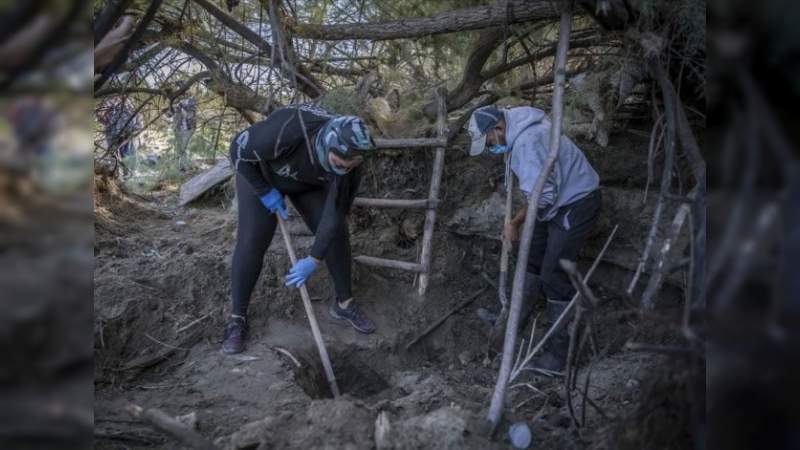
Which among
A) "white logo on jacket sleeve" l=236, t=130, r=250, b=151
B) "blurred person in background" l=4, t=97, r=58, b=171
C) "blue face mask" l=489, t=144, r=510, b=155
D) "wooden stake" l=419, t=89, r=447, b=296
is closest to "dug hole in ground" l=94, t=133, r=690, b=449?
"wooden stake" l=419, t=89, r=447, b=296

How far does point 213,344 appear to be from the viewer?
4508 mm

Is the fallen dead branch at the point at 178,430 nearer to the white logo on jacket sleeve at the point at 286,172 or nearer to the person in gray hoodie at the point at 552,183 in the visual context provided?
the white logo on jacket sleeve at the point at 286,172

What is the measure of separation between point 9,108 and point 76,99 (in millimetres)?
80

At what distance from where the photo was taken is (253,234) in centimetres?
426

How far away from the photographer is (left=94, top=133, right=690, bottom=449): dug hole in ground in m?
2.83

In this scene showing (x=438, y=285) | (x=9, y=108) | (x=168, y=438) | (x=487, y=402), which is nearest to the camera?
(x=9, y=108)

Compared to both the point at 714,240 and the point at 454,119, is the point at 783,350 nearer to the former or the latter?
the point at 714,240

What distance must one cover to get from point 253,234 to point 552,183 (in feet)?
6.42

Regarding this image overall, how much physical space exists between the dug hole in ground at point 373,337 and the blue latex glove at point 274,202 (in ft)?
2.96

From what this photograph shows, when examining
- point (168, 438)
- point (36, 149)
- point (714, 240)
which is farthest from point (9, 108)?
point (168, 438)

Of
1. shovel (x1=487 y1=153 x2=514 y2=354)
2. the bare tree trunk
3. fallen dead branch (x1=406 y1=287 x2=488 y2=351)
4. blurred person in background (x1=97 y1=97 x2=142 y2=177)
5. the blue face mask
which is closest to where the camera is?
the bare tree trunk

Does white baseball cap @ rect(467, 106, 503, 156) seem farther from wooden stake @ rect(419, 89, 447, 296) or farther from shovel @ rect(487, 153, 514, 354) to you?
wooden stake @ rect(419, 89, 447, 296)

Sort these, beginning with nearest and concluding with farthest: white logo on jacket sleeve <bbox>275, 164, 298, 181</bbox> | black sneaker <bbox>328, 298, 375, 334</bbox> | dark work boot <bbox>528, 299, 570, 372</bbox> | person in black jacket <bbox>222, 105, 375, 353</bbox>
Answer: person in black jacket <bbox>222, 105, 375, 353</bbox>, white logo on jacket sleeve <bbox>275, 164, 298, 181</bbox>, dark work boot <bbox>528, 299, 570, 372</bbox>, black sneaker <bbox>328, 298, 375, 334</bbox>

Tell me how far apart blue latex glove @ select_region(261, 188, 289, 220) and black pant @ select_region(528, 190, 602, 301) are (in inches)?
68.6
